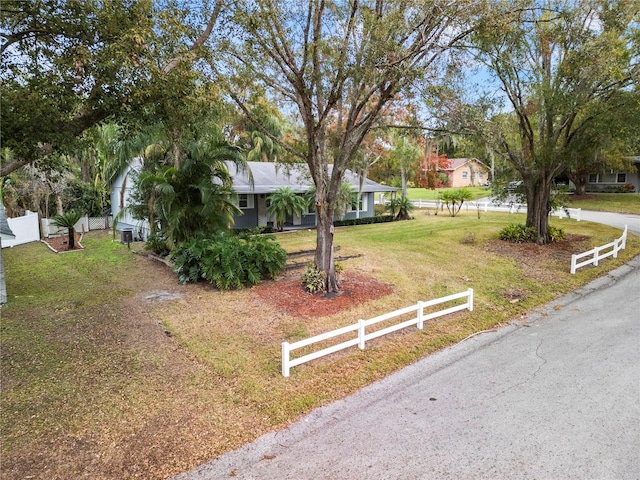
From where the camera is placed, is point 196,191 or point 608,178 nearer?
point 196,191

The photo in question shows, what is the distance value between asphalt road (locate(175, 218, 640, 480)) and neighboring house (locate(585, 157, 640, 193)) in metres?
34.7

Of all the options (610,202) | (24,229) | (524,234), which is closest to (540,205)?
(524,234)

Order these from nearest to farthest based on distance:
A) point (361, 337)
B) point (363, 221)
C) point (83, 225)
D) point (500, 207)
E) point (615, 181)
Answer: point (361, 337) < point (83, 225) < point (363, 221) < point (500, 207) < point (615, 181)

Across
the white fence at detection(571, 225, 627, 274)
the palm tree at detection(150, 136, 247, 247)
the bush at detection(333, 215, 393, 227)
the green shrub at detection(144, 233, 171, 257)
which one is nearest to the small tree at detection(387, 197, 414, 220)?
the bush at detection(333, 215, 393, 227)

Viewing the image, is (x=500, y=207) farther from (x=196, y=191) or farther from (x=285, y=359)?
(x=285, y=359)

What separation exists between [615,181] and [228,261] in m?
39.2

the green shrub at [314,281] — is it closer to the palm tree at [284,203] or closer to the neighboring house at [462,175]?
the palm tree at [284,203]

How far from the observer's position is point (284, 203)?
19.2 meters

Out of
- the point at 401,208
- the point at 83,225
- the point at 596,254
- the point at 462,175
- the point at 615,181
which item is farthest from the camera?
the point at 462,175

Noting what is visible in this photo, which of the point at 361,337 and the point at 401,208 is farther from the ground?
the point at 401,208

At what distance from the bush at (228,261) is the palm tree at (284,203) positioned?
801 centimetres

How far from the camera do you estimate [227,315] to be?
826 centimetres

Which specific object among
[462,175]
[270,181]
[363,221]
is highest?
[462,175]

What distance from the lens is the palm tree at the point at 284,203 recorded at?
63.4ft
